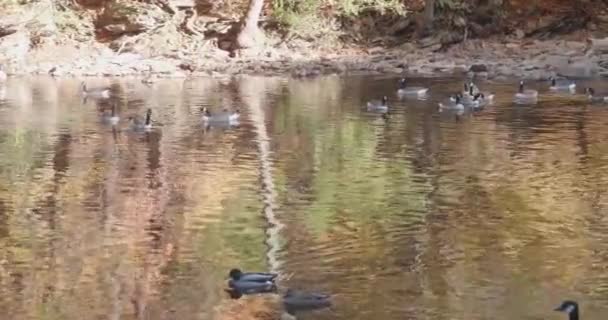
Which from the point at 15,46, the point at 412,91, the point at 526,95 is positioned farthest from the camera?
the point at 15,46

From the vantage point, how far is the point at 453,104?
1120 inches

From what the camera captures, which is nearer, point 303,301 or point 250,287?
point 303,301

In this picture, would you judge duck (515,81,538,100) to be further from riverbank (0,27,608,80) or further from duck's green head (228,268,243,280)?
duck's green head (228,268,243,280)

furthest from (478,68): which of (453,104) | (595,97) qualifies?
(453,104)

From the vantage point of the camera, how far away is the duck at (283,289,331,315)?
1204 centimetres

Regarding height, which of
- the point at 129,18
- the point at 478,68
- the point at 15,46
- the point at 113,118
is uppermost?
the point at 129,18

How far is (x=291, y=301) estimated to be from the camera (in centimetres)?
1206

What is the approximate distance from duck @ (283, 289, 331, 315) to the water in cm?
15

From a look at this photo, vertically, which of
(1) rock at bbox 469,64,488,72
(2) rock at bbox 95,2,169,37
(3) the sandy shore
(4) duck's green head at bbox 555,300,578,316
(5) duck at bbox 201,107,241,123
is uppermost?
(2) rock at bbox 95,2,169,37

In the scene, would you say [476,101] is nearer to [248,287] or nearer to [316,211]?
[316,211]

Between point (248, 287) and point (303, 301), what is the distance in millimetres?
888

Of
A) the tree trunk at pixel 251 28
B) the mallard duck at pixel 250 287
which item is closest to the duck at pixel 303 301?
the mallard duck at pixel 250 287

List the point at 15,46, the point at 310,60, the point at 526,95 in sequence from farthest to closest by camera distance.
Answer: the point at 15,46
the point at 310,60
the point at 526,95

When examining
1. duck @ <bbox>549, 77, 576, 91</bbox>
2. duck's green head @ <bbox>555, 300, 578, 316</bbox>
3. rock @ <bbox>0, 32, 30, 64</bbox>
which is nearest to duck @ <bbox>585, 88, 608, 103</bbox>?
duck @ <bbox>549, 77, 576, 91</bbox>
